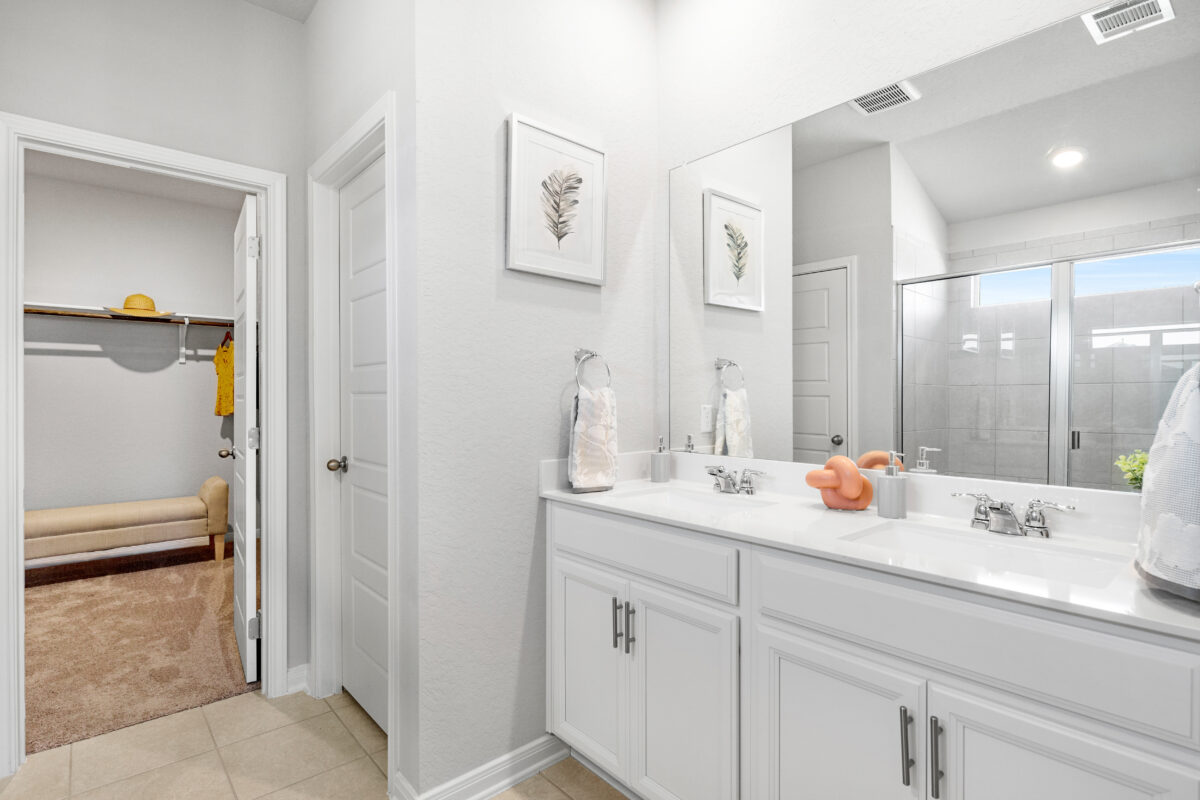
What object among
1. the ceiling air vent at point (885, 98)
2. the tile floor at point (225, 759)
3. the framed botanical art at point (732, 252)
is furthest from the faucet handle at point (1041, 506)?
the tile floor at point (225, 759)

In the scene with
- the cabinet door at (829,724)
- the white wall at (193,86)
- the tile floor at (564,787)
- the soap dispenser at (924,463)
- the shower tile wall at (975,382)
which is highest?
the white wall at (193,86)

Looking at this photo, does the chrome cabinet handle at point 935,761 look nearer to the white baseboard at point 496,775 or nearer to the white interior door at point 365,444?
the white baseboard at point 496,775

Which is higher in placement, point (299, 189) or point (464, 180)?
point (299, 189)

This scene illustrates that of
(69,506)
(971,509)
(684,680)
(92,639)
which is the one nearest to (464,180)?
(684,680)

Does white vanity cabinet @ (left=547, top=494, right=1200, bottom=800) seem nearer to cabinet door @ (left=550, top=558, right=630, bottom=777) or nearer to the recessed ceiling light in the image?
cabinet door @ (left=550, top=558, right=630, bottom=777)

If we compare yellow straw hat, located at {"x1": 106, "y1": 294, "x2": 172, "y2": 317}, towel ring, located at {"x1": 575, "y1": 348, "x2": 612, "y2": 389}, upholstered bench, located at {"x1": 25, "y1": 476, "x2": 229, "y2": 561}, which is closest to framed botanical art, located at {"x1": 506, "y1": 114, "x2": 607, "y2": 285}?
towel ring, located at {"x1": 575, "y1": 348, "x2": 612, "y2": 389}

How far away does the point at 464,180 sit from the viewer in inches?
70.0

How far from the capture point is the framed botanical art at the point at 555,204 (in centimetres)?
188

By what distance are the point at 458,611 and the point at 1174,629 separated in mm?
1569

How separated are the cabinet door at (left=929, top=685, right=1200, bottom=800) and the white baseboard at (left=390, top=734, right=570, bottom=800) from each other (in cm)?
127

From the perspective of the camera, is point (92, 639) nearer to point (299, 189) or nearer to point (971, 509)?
point (299, 189)

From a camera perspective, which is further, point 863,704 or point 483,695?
point 483,695

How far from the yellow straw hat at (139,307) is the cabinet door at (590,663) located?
13.6ft

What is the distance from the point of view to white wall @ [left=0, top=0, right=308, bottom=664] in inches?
75.7
